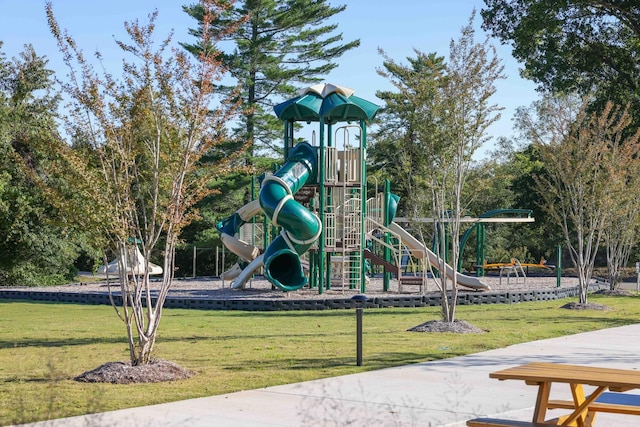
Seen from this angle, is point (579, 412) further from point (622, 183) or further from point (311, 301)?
point (622, 183)

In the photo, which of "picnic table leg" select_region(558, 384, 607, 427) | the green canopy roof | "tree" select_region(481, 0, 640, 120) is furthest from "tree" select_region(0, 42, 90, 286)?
"picnic table leg" select_region(558, 384, 607, 427)

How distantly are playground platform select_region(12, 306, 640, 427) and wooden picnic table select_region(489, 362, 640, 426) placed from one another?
106 cm

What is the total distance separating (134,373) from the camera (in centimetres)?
1005

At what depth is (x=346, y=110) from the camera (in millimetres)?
25812

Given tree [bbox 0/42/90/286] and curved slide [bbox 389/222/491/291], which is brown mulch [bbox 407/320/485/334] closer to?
curved slide [bbox 389/222/491/291]

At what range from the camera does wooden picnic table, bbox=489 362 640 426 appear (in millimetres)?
6035

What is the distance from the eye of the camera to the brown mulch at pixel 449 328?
15.5 m

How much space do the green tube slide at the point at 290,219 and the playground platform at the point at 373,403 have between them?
1184 centimetres

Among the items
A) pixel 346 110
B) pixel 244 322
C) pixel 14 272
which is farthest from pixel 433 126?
pixel 14 272

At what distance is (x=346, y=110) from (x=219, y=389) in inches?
679

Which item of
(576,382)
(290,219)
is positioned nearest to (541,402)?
(576,382)

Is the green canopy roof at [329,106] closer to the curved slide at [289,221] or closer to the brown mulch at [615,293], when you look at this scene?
the curved slide at [289,221]

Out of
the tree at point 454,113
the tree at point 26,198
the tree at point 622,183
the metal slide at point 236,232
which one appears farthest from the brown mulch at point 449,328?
the tree at point 26,198

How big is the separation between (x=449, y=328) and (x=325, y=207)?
439 inches
